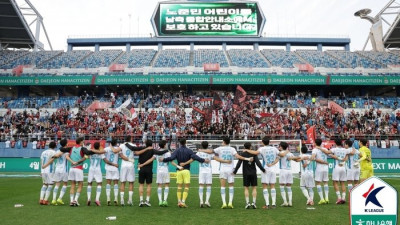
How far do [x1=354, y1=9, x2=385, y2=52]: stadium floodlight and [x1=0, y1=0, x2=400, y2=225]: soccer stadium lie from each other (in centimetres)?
21

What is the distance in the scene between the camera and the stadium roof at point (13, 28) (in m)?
44.4

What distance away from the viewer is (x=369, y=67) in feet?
147

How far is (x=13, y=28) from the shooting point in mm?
48844

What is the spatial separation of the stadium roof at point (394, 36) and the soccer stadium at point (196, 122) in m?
0.25

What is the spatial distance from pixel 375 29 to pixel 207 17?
2947 cm

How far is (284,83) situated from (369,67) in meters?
14.7

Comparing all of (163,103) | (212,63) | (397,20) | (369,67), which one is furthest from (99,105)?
(397,20)

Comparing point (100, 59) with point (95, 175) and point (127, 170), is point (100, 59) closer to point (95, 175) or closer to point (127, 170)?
point (95, 175)

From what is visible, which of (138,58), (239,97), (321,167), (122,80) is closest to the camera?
(321,167)

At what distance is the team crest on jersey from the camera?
295 centimetres

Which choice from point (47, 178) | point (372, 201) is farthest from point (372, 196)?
point (47, 178)

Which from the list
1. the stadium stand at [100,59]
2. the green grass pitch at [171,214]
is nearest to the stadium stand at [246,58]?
the stadium stand at [100,59]

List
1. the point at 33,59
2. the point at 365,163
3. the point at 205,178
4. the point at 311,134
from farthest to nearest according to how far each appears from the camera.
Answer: the point at 33,59, the point at 311,134, the point at 365,163, the point at 205,178

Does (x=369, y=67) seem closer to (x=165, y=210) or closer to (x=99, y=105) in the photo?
(x=99, y=105)
